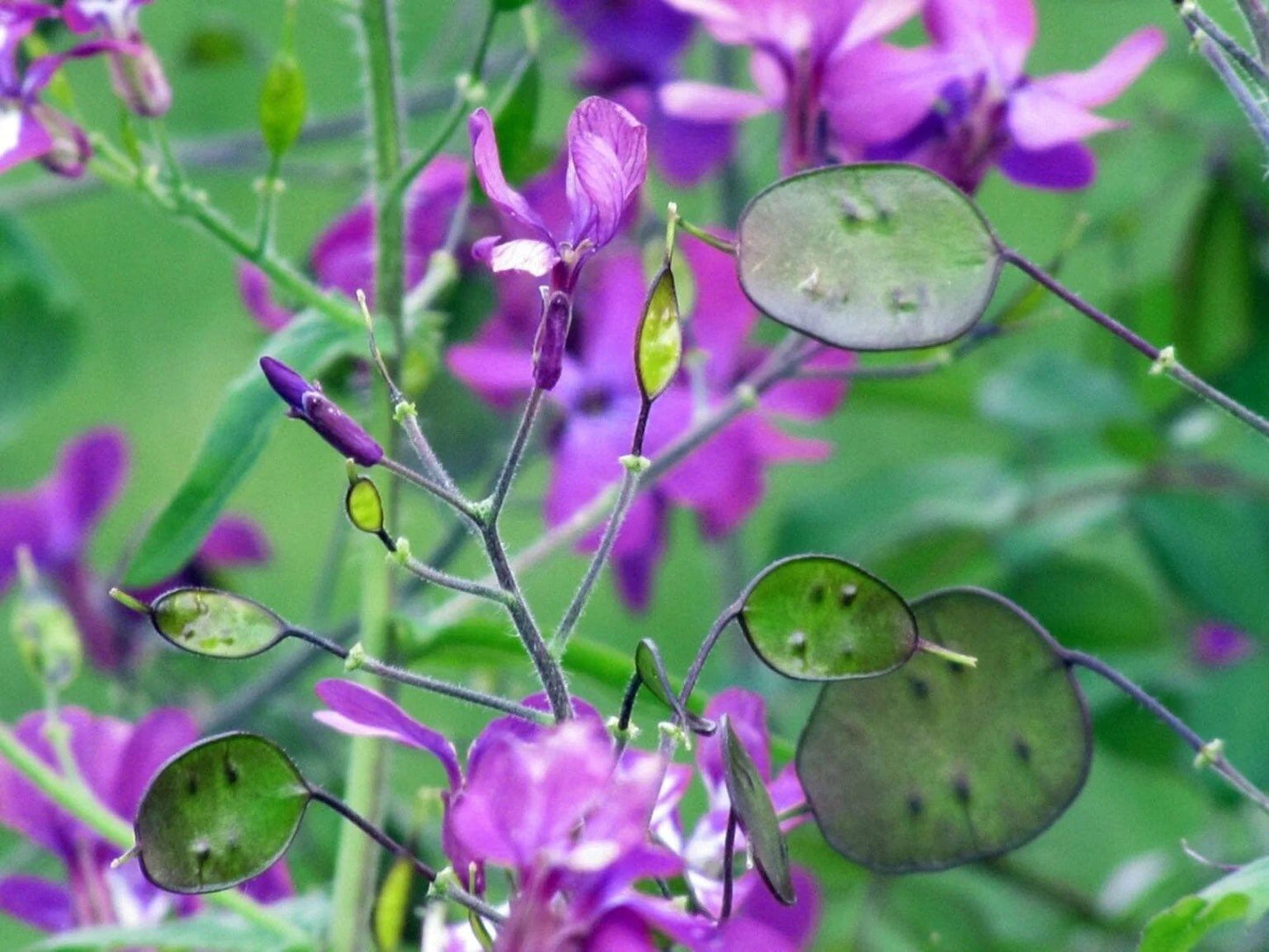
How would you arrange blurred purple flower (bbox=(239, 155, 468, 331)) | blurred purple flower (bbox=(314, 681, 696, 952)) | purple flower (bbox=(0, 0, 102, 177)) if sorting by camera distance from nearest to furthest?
1. blurred purple flower (bbox=(314, 681, 696, 952))
2. purple flower (bbox=(0, 0, 102, 177))
3. blurred purple flower (bbox=(239, 155, 468, 331))

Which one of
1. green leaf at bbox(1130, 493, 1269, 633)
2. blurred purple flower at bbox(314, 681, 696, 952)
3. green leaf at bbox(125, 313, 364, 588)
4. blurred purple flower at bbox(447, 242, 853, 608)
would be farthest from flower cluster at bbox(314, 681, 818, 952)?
green leaf at bbox(1130, 493, 1269, 633)

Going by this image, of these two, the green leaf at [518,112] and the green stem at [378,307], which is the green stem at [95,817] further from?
the green leaf at [518,112]

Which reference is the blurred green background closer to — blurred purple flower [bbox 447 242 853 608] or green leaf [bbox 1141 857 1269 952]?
blurred purple flower [bbox 447 242 853 608]

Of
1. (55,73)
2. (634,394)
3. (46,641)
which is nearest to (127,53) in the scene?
(55,73)

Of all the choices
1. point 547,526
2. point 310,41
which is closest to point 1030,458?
point 547,526

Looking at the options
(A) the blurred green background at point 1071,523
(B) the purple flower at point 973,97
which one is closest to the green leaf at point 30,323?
(A) the blurred green background at point 1071,523

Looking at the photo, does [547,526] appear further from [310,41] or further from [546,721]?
[310,41]
